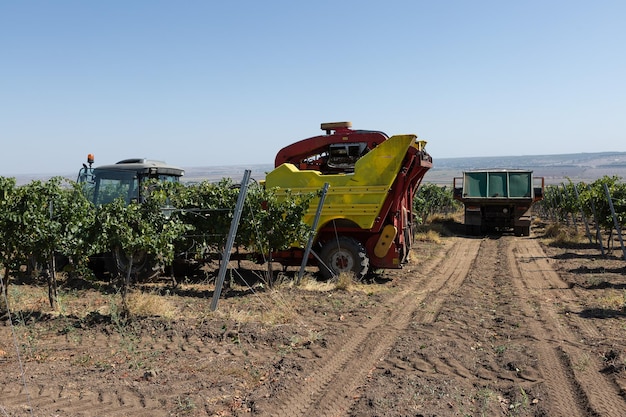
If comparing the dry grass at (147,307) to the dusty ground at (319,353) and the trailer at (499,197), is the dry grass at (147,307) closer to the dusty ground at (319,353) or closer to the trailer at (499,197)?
the dusty ground at (319,353)

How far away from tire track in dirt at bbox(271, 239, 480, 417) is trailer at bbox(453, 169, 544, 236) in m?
11.2

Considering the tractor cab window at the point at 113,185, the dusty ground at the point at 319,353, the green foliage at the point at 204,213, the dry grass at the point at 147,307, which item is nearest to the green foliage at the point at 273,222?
the green foliage at the point at 204,213

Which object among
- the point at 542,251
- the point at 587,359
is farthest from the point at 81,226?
A: the point at 542,251

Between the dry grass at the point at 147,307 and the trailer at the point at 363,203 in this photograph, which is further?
the trailer at the point at 363,203

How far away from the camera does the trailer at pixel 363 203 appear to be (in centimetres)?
1056

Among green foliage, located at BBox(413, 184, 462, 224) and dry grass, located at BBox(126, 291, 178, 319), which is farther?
green foliage, located at BBox(413, 184, 462, 224)

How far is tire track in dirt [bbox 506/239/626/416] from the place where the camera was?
4.82m

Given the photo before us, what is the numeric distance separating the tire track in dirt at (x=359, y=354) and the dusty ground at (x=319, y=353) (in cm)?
2

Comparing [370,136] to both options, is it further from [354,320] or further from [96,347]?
[96,347]

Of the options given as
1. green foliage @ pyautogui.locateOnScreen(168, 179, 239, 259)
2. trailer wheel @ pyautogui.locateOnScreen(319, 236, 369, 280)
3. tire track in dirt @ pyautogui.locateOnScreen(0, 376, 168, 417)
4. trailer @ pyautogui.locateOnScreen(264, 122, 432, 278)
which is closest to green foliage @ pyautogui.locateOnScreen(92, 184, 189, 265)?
green foliage @ pyautogui.locateOnScreen(168, 179, 239, 259)

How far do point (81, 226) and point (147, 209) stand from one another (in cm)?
98

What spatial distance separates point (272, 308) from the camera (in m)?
8.29

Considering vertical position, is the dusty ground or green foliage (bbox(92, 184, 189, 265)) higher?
green foliage (bbox(92, 184, 189, 265))

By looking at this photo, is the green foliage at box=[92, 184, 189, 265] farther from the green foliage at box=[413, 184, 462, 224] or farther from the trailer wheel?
the green foliage at box=[413, 184, 462, 224]
